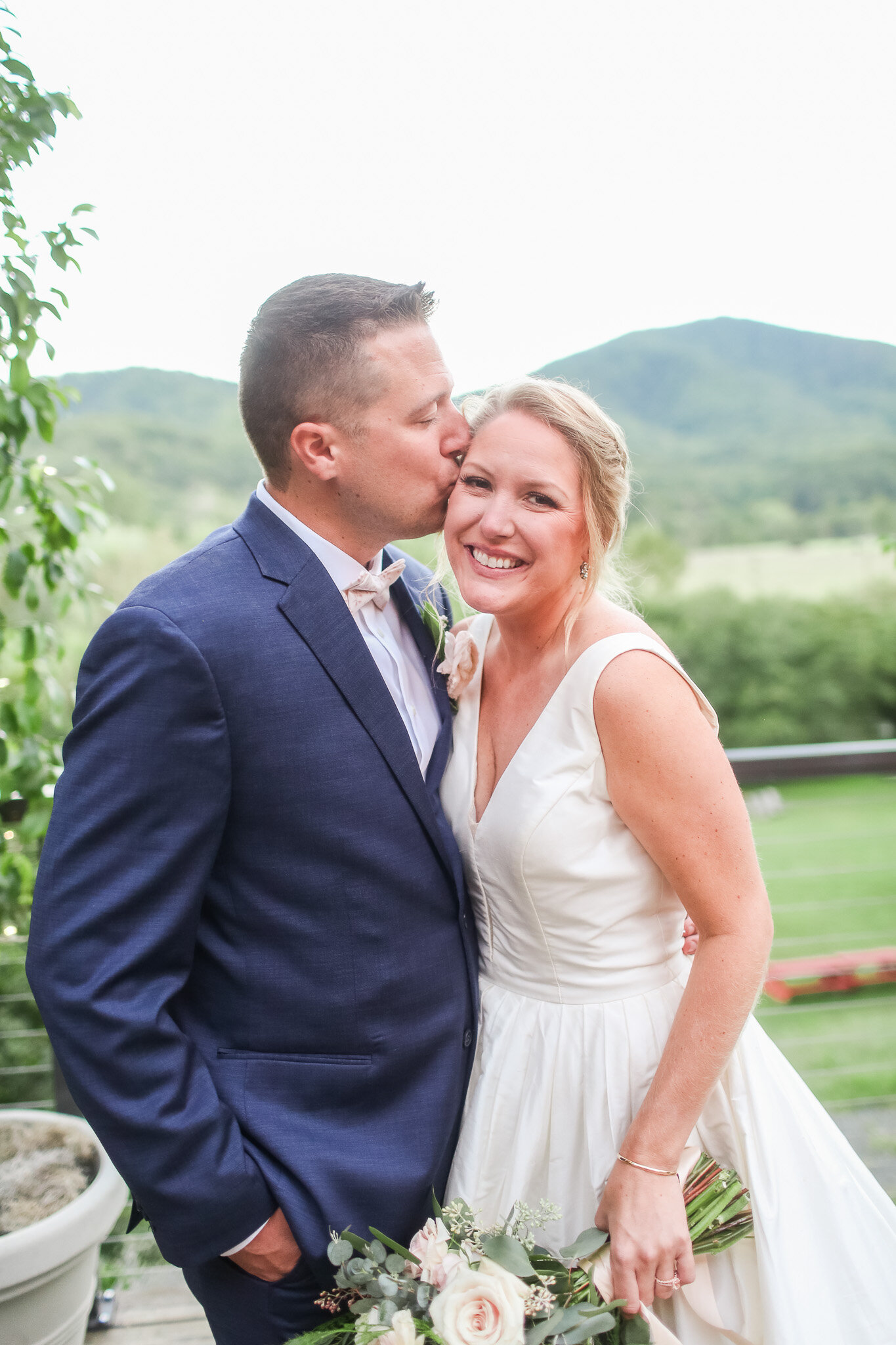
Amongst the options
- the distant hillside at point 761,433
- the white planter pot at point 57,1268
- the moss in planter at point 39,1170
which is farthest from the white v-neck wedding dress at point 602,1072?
the distant hillside at point 761,433

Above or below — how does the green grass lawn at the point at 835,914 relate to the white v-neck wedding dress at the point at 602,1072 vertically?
below

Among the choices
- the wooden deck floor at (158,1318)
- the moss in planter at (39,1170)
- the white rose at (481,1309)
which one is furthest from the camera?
the wooden deck floor at (158,1318)

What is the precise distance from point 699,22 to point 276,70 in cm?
186

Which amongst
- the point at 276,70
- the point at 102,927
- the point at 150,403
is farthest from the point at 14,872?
the point at 150,403

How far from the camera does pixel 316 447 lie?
4.37 feet

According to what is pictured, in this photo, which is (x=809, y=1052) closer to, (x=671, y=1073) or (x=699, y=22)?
(x=671, y=1073)

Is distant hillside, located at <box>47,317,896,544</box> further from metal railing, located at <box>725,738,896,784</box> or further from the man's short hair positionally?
the man's short hair

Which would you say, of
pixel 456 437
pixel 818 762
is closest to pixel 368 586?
pixel 456 437

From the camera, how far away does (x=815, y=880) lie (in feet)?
22.2

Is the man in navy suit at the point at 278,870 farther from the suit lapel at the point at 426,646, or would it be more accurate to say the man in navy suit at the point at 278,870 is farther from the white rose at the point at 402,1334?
the white rose at the point at 402,1334

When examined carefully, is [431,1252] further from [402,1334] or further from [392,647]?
[392,647]

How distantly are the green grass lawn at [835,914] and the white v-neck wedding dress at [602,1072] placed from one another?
9.62 feet

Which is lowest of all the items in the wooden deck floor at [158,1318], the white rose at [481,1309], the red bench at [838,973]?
the red bench at [838,973]

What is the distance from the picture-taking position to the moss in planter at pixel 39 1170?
1696 mm
